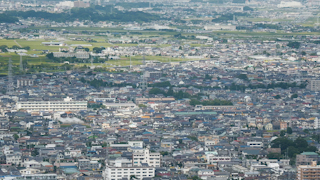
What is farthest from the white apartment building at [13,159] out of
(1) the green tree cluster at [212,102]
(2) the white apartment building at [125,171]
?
(1) the green tree cluster at [212,102]

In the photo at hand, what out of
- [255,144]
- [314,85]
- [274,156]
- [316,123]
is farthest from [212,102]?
[274,156]

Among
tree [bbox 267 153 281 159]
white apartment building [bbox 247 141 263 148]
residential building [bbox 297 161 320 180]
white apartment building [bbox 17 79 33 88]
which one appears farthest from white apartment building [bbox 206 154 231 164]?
white apartment building [bbox 17 79 33 88]

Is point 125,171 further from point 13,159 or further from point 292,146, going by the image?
point 292,146

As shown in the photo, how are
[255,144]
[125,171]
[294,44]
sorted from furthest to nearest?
[294,44], [255,144], [125,171]

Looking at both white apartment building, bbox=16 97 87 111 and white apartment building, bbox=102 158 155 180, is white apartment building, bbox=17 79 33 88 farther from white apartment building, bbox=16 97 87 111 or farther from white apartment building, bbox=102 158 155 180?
white apartment building, bbox=102 158 155 180

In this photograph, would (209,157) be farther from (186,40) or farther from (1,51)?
(186,40)
